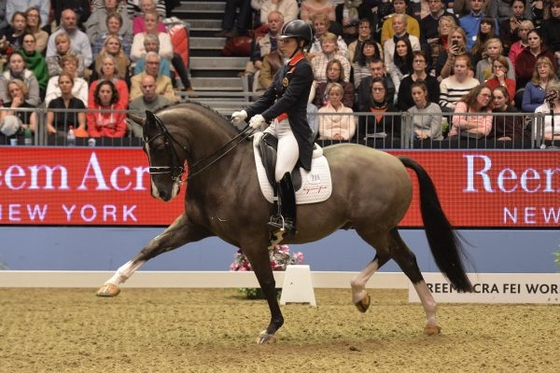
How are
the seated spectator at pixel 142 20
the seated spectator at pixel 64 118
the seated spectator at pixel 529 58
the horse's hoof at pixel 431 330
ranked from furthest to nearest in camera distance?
the seated spectator at pixel 142 20 < the seated spectator at pixel 529 58 < the seated spectator at pixel 64 118 < the horse's hoof at pixel 431 330

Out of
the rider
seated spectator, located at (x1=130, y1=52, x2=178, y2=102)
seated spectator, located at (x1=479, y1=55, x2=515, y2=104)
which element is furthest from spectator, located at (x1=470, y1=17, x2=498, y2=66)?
the rider

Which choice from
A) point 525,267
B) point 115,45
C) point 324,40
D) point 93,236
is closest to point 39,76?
point 115,45

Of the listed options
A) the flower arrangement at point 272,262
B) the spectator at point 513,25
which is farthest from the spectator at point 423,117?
the spectator at point 513,25

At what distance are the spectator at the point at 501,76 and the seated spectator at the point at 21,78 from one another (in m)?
5.52

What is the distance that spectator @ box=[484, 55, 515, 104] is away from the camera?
14367 millimetres

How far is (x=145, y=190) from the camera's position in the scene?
1333cm

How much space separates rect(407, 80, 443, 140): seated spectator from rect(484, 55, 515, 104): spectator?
1165 mm

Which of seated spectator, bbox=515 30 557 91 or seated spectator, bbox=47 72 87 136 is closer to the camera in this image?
seated spectator, bbox=47 72 87 136

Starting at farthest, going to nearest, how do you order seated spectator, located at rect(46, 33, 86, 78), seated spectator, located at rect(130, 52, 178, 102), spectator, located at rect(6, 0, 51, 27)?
spectator, located at rect(6, 0, 51, 27) < seated spectator, located at rect(46, 33, 86, 78) < seated spectator, located at rect(130, 52, 178, 102)

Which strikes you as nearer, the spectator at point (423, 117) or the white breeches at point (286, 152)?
the white breeches at point (286, 152)

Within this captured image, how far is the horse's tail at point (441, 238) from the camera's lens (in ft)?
31.3

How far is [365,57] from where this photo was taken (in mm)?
14914

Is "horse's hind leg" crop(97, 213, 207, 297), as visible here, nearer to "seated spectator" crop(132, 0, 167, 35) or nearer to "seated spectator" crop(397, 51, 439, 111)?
"seated spectator" crop(397, 51, 439, 111)

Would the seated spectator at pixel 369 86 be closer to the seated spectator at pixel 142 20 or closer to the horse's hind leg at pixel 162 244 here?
the seated spectator at pixel 142 20
